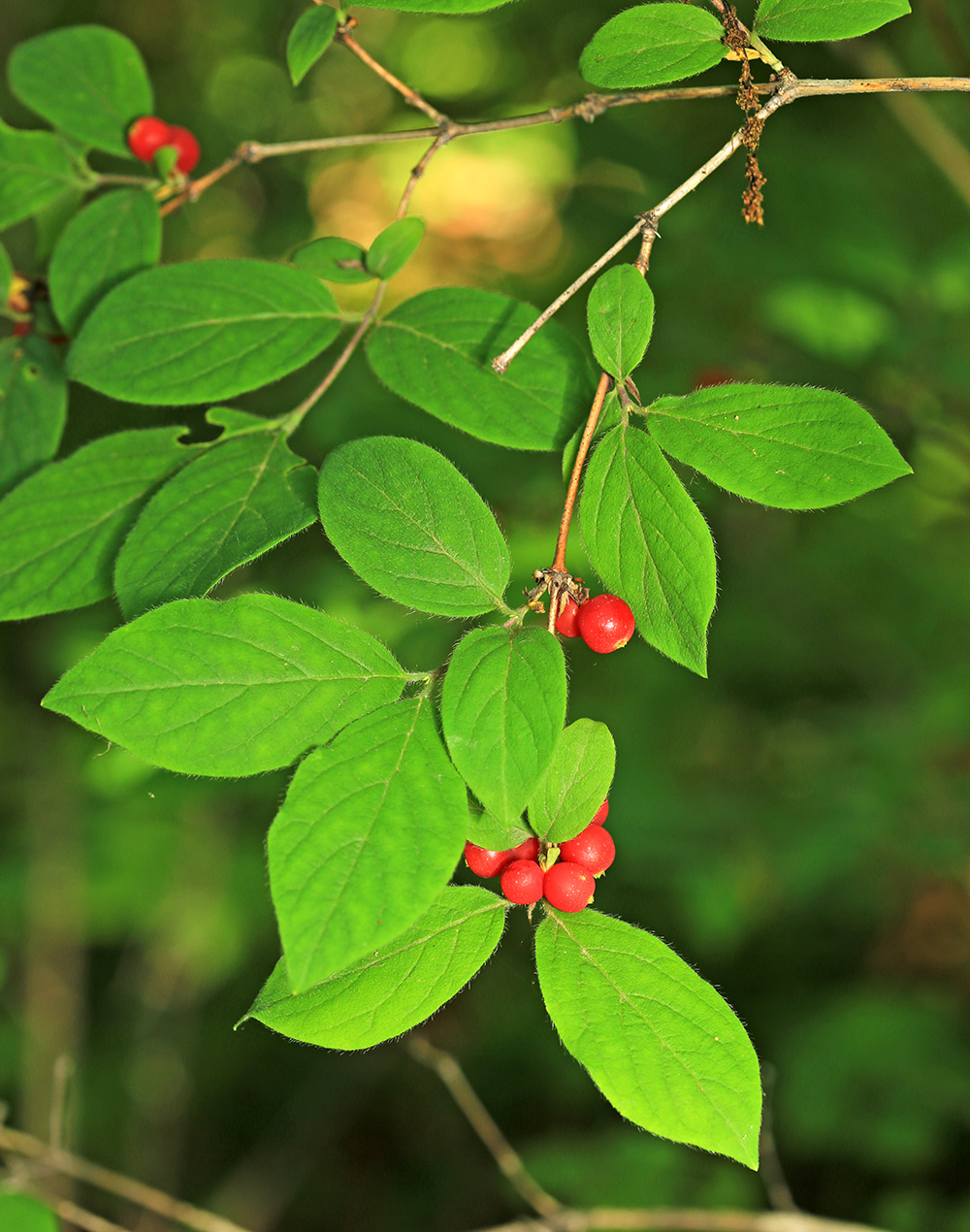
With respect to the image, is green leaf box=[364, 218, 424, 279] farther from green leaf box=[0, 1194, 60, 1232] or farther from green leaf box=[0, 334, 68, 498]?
green leaf box=[0, 1194, 60, 1232]

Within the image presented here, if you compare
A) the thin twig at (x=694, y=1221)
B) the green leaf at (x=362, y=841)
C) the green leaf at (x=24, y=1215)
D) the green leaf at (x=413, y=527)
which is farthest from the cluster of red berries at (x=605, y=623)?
the green leaf at (x=24, y=1215)

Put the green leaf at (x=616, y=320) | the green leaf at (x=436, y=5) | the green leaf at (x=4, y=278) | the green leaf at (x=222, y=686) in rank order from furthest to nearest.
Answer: the green leaf at (x=4, y=278)
the green leaf at (x=436, y=5)
the green leaf at (x=616, y=320)
the green leaf at (x=222, y=686)

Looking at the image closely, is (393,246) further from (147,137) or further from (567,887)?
(567,887)

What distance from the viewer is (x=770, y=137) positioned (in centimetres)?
361

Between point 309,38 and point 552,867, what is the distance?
1.19m

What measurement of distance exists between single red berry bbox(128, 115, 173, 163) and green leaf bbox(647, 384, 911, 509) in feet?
3.63

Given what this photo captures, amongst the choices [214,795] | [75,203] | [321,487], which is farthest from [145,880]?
[321,487]

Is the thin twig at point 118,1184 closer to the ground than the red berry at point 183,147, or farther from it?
closer to the ground

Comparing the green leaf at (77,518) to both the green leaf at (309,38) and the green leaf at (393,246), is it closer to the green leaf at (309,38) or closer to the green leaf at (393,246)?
the green leaf at (393,246)

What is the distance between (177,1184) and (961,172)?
16.9ft

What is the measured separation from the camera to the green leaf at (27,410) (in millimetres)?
1559

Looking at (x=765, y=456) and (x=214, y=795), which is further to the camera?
(x=214, y=795)

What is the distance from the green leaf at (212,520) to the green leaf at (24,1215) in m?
1.87

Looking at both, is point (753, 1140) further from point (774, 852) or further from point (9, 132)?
point (774, 852)
